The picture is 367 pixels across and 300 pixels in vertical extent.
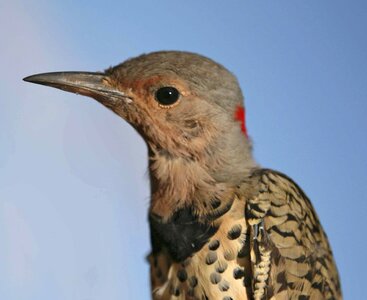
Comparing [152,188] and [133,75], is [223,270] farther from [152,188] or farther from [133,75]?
[133,75]

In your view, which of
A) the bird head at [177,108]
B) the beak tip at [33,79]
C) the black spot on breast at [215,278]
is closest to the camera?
the black spot on breast at [215,278]

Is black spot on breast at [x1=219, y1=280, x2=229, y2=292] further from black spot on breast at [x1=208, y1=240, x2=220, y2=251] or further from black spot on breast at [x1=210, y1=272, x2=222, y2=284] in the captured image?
black spot on breast at [x1=208, y1=240, x2=220, y2=251]

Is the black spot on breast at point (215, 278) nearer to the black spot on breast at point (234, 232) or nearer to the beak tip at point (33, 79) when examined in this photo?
the black spot on breast at point (234, 232)

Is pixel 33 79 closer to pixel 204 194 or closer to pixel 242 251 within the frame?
pixel 204 194

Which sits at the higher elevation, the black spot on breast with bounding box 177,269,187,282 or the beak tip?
the beak tip

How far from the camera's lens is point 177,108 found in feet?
7.38

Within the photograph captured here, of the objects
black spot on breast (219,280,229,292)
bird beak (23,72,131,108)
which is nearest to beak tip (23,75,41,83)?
bird beak (23,72,131,108)

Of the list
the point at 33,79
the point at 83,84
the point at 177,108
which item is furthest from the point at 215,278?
the point at 33,79

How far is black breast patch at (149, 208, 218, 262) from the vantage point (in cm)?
216

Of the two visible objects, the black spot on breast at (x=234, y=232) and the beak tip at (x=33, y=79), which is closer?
the black spot on breast at (x=234, y=232)

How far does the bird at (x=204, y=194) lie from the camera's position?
2.13m

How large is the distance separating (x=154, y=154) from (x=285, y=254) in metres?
0.66

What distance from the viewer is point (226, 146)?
233 centimetres

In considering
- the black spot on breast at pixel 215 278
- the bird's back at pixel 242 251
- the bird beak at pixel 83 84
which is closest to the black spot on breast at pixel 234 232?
the bird's back at pixel 242 251
